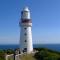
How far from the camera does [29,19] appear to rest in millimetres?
32562

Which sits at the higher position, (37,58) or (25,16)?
(25,16)

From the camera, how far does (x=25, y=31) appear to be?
3266cm

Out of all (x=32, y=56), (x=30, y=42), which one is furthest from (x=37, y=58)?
(x=30, y=42)

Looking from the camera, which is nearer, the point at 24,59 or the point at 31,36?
the point at 24,59

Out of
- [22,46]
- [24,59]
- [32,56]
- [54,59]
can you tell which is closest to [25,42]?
[22,46]

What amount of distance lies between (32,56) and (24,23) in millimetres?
6245

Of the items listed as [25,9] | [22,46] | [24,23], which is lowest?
[22,46]

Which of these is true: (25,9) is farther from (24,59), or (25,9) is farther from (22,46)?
(24,59)

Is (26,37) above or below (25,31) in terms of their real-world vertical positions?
below

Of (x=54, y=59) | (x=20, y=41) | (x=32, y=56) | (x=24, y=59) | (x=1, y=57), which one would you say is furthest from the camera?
(x=20, y=41)

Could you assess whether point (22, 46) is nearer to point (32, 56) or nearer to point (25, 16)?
point (32, 56)

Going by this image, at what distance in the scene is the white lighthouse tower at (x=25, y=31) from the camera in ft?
106

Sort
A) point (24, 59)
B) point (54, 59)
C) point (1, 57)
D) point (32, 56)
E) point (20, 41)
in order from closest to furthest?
point (1, 57) < point (54, 59) < point (24, 59) < point (32, 56) < point (20, 41)

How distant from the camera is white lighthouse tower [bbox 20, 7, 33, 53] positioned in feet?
106
